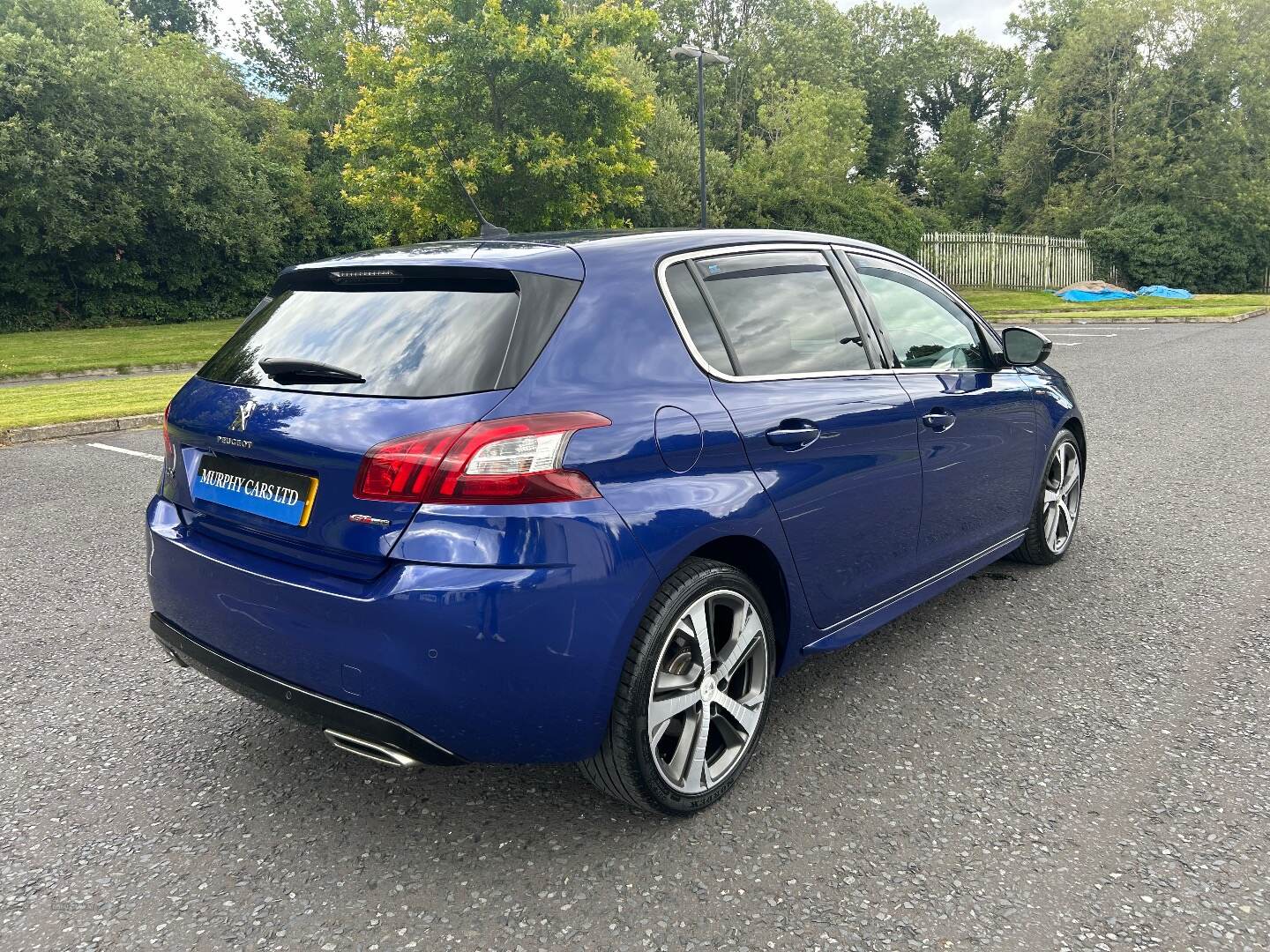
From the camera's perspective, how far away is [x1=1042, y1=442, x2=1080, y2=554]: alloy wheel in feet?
15.8

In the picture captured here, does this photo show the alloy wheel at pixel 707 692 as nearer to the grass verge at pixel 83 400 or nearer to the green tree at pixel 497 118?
the grass verge at pixel 83 400

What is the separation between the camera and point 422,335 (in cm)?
262

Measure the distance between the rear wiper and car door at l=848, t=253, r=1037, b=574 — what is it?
198 cm

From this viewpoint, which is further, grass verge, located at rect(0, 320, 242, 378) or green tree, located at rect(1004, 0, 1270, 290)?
green tree, located at rect(1004, 0, 1270, 290)

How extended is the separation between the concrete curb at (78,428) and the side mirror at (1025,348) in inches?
370

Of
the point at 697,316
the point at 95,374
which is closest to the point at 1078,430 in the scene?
the point at 697,316

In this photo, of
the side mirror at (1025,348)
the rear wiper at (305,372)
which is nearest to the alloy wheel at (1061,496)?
the side mirror at (1025,348)

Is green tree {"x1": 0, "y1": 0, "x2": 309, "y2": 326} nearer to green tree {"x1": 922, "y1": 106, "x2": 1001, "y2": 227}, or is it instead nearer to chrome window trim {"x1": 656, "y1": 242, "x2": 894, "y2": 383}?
chrome window trim {"x1": 656, "y1": 242, "x2": 894, "y2": 383}

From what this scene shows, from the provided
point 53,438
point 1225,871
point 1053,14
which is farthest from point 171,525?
point 1053,14

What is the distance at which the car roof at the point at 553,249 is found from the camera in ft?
9.00

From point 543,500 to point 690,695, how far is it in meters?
0.77

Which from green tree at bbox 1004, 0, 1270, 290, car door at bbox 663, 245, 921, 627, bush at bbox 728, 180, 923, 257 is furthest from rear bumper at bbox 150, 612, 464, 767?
green tree at bbox 1004, 0, 1270, 290

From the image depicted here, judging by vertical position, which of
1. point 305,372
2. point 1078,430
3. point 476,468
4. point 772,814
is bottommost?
point 772,814

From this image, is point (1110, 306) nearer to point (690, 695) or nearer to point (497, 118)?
point (497, 118)
